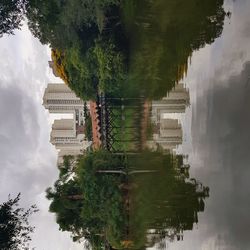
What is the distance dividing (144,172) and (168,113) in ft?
85.2

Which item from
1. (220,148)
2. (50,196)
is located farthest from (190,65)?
(50,196)

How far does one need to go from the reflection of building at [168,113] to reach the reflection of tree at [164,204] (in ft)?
12.2

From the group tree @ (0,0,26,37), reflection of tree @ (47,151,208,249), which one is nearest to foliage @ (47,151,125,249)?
reflection of tree @ (47,151,208,249)

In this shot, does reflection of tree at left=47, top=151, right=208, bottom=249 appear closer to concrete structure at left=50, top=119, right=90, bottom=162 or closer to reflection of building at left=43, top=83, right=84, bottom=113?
reflection of building at left=43, top=83, right=84, bottom=113

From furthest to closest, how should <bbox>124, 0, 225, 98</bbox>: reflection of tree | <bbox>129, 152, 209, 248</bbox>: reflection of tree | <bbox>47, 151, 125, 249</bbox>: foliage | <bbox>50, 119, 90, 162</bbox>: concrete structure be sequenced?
<bbox>50, 119, 90, 162</bbox>: concrete structure → <bbox>47, 151, 125, 249</bbox>: foliage → <bbox>129, 152, 209, 248</bbox>: reflection of tree → <bbox>124, 0, 225, 98</bbox>: reflection of tree

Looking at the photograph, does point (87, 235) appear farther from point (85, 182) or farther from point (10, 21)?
point (10, 21)

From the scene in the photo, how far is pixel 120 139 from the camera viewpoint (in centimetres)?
3359

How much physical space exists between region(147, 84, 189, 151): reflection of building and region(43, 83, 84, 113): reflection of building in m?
15.1

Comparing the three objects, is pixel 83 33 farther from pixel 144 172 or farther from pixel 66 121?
pixel 66 121

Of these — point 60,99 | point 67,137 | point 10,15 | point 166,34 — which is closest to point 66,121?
point 67,137

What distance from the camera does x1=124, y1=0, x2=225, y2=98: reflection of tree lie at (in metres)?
25.2

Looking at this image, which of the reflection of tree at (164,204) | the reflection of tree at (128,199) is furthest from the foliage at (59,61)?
the reflection of tree at (164,204)

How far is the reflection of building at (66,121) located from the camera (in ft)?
258

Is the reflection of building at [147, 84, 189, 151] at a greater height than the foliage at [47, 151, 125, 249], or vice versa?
the reflection of building at [147, 84, 189, 151]
